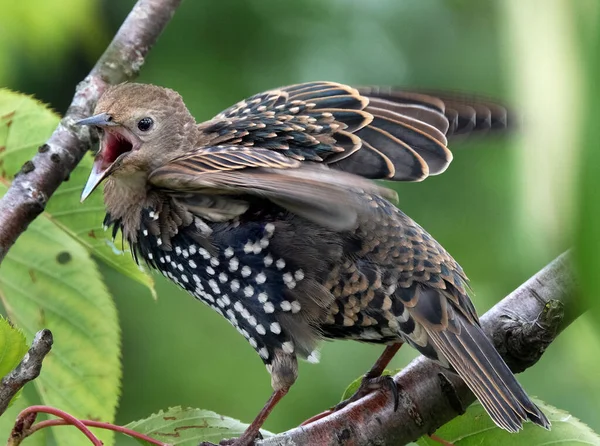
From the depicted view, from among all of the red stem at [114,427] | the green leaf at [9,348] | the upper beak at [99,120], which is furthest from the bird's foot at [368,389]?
the upper beak at [99,120]

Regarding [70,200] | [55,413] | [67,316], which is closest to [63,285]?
[67,316]

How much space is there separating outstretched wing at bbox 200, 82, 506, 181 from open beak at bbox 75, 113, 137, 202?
250 mm

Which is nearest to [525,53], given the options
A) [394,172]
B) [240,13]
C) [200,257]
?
[394,172]

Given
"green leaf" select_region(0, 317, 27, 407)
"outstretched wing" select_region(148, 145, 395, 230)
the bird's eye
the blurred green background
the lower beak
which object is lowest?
the blurred green background

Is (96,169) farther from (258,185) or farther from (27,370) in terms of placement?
(27,370)

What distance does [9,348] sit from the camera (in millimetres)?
→ 1460

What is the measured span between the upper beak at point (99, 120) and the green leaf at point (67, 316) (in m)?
0.34

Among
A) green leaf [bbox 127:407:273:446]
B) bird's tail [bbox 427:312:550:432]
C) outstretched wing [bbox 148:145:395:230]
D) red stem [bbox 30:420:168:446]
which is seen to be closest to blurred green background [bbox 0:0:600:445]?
bird's tail [bbox 427:312:550:432]

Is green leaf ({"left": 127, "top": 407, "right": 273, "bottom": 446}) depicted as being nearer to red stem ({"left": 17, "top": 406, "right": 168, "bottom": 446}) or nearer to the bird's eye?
red stem ({"left": 17, "top": 406, "right": 168, "bottom": 446})

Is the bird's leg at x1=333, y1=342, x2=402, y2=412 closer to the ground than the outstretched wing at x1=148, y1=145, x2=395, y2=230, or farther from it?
closer to the ground

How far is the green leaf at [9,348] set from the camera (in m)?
1.46

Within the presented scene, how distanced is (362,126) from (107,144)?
0.78 metres

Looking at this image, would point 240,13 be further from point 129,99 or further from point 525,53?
point 525,53

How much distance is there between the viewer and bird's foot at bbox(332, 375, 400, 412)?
2074mm
